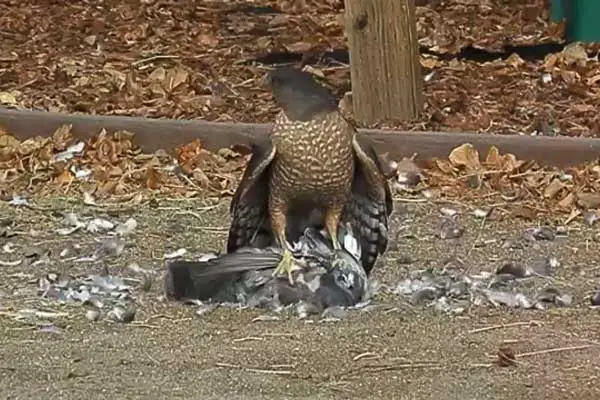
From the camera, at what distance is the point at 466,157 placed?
22.8 ft

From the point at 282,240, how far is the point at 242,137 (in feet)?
7.63

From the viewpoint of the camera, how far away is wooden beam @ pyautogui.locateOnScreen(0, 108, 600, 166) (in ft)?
22.9

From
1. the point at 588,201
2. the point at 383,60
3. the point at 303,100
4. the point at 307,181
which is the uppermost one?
the point at 303,100

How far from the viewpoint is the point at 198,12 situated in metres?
11.4

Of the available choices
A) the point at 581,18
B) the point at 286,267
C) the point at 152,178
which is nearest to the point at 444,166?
the point at 152,178

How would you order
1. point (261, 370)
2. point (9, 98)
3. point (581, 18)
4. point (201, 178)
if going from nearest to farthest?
point (261, 370), point (201, 178), point (9, 98), point (581, 18)

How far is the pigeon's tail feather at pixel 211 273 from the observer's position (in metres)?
4.98

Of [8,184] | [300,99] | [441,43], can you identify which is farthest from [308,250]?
[441,43]

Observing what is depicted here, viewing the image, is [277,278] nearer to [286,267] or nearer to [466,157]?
[286,267]

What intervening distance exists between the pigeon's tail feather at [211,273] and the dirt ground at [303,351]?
0.08 m

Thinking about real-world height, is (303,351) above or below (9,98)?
above

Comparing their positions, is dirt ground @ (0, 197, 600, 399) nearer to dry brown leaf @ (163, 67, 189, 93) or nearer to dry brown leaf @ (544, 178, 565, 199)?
dry brown leaf @ (544, 178, 565, 199)

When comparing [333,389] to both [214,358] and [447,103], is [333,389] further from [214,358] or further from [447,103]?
[447,103]

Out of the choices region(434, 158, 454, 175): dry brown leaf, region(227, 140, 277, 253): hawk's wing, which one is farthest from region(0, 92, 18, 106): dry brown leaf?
region(227, 140, 277, 253): hawk's wing
